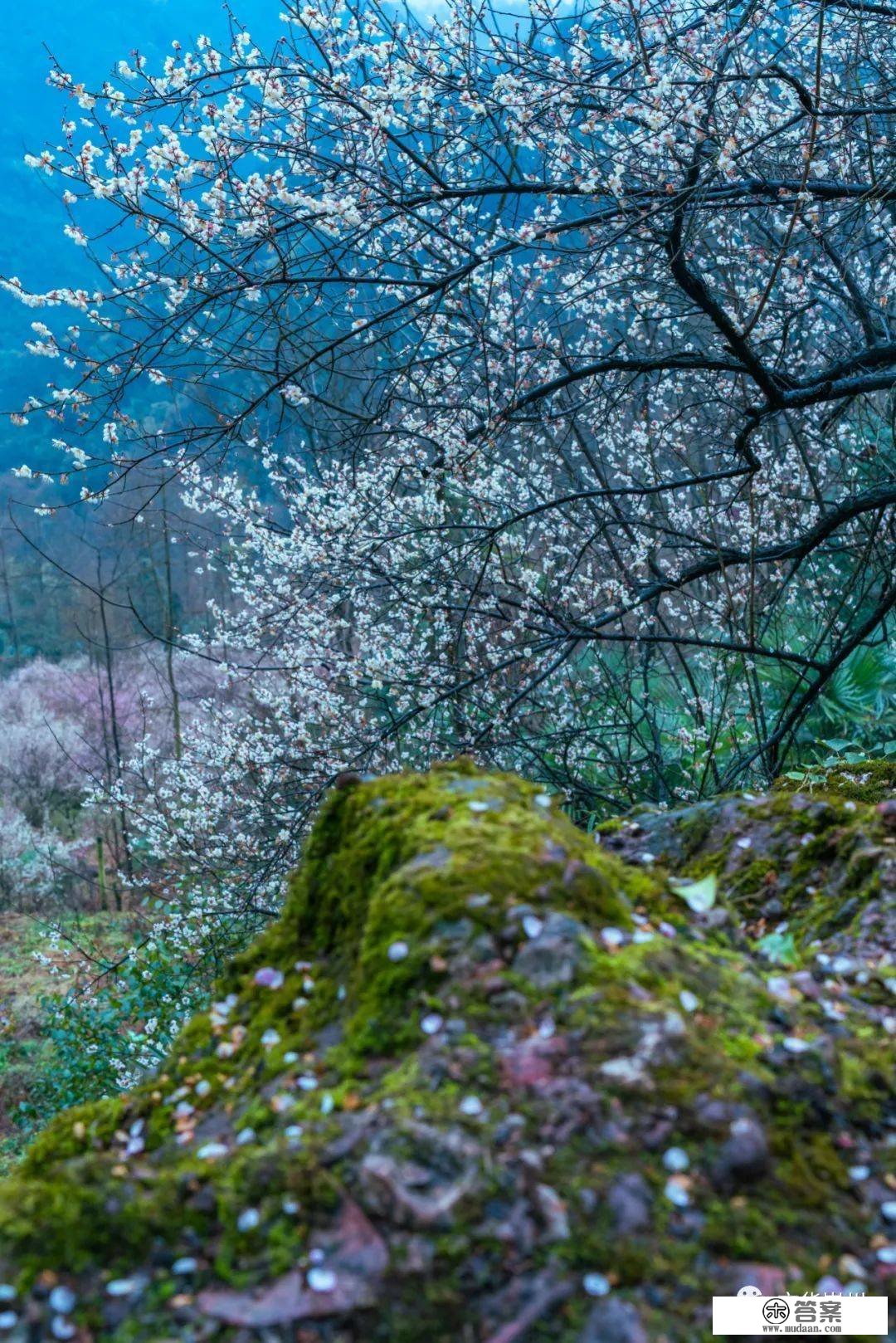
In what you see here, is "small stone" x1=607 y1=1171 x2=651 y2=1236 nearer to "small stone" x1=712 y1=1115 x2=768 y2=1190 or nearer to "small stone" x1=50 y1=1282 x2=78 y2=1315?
"small stone" x1=712 y1=1115 x2=768 y2=1190

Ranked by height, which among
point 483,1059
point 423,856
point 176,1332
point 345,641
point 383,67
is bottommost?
point 176,1332

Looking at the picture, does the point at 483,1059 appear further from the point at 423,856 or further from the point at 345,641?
the point at 345,641

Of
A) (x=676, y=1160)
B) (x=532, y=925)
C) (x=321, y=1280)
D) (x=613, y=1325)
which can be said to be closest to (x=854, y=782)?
(x=532, y=925)

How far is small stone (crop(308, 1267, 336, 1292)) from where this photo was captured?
1.01 m

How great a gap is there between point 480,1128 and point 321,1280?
23cm

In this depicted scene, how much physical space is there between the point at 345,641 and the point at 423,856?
7.12m

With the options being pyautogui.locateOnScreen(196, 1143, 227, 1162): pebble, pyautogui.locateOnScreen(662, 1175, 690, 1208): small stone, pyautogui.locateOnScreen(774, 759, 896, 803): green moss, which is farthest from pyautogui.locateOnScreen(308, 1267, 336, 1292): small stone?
pyautogui.locateOnScreen(774, 759, 896, 803): green moss

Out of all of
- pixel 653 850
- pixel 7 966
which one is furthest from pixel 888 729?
pixel 7 966

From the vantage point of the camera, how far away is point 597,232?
500 cm

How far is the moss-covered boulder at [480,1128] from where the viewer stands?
3.32 ft

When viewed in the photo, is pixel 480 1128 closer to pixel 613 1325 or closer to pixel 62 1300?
pixel 613 1325

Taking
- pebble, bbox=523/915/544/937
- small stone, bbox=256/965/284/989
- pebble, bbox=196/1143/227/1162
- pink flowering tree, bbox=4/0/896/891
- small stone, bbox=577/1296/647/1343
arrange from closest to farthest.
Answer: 1. small stone, bbox=577/1296/647/1343
2. pebble, bbox=196/1143/227/1162
3. pebble, bbox=523/915/544/937
4. small stone, bbox=256/965/284/989
5. pink flowering tree, bbox=4/0/896/891

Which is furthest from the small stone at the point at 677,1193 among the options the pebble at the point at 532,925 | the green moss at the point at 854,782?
the green moss at the point at 854,782

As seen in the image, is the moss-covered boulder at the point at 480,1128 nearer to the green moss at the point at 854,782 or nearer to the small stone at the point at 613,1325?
the small stone at the point at 613,1325
